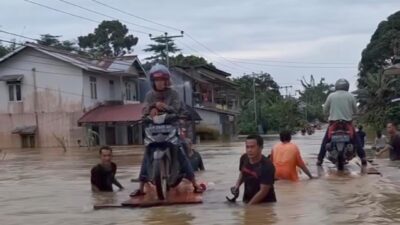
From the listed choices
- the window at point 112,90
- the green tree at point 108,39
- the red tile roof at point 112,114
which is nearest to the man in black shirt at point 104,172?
the red tile roof at point 112,114

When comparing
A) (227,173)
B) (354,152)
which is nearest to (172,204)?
(354,152)

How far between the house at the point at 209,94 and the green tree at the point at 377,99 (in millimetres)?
13458

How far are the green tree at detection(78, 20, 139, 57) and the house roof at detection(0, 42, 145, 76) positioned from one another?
3397 centimetres

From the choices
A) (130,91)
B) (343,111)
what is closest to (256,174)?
(343,111)

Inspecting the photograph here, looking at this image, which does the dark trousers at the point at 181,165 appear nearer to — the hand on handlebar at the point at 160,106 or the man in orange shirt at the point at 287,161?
the hand on handlebar at the point at 160,106

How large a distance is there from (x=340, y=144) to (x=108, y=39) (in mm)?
81100

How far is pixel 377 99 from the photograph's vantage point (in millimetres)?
48188

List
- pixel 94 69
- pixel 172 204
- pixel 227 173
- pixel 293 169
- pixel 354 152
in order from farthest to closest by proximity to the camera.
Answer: pixel 94 69
pixel 227 173
pixel 354 152
pixel 293 169
pixel 172 204

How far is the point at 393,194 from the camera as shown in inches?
395

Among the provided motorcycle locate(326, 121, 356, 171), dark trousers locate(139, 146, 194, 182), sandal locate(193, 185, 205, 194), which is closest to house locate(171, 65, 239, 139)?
motorcycle locate(326, 121, 356, 171)

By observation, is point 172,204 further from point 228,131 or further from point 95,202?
point 228,131

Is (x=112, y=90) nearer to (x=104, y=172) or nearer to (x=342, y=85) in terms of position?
(x=342, y=85)

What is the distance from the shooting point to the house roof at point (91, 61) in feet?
167

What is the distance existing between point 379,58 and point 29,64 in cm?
3035
